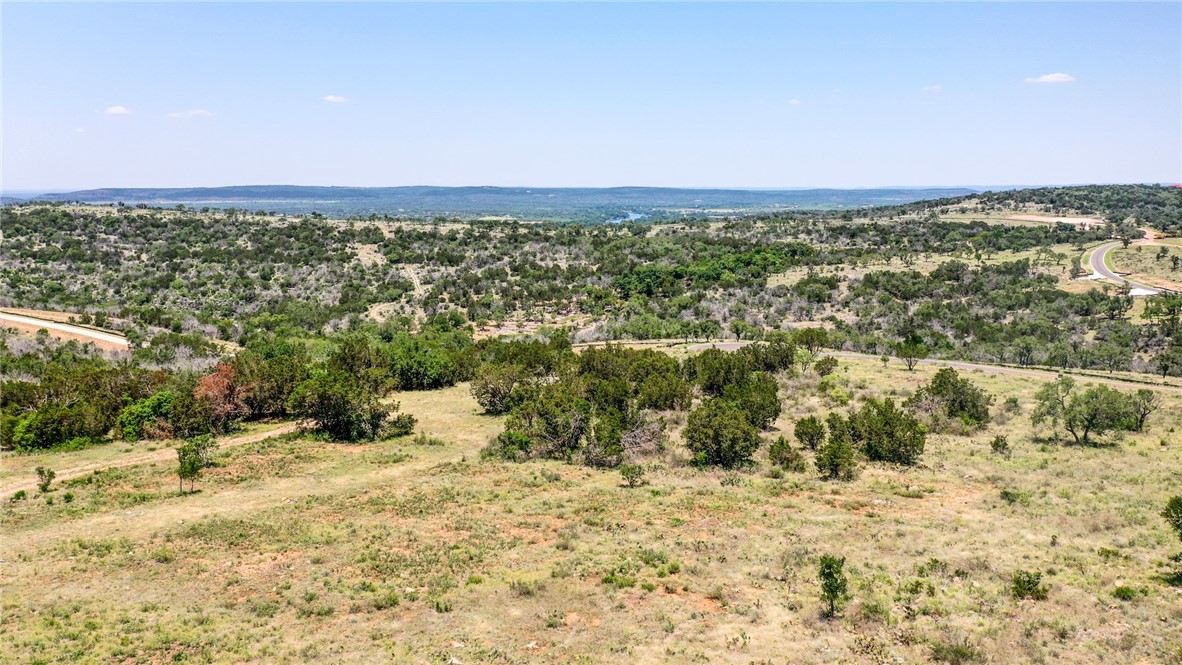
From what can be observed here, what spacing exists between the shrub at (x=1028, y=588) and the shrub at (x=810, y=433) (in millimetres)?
15430

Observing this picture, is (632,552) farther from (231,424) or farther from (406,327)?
(406,327)

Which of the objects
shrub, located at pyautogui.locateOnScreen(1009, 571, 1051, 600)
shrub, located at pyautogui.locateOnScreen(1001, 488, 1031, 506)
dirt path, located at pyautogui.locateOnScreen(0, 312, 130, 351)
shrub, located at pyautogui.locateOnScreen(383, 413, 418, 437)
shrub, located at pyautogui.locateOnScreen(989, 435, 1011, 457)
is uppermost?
dirt path, located at pyautogui.locateOnScreen(0, 312, 130, 351)

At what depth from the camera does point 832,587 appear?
15820 millimetres

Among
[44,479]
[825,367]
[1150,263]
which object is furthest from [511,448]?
[1150,263]

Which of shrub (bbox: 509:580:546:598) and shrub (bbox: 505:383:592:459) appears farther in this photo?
shrub (bbox: 505:383:592:459)

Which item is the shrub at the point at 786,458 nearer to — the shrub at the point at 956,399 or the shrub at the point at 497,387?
the shrub at the point at 956,399

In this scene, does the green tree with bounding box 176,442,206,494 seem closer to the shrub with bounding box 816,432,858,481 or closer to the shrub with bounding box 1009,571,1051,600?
the shrub with bounding box 816,432,858,481

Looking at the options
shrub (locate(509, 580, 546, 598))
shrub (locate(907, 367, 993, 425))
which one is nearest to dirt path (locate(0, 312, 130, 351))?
shrub (locate(509, 580, 546, 598))

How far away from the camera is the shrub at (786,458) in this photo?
96.8ft

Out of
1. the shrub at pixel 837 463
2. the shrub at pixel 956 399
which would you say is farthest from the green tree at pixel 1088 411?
the shrub at pixel 837 463

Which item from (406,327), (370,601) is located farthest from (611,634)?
(406,327)

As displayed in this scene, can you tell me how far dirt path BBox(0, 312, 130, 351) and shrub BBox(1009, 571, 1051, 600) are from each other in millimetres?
61206

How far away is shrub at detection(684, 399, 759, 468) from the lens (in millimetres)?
30125

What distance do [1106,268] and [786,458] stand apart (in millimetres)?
86978
